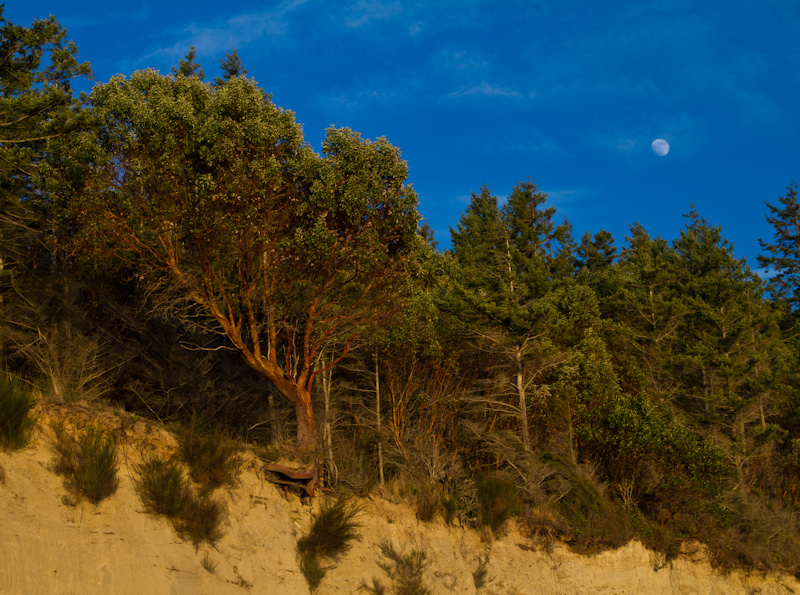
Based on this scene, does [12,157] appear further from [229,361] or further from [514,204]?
[514,204]

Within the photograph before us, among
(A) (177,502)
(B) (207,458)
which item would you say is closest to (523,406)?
(B) (207,458)

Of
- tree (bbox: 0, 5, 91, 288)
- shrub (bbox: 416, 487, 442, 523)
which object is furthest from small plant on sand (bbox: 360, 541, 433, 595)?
tree (bbox: 0, 5, 91, 288)

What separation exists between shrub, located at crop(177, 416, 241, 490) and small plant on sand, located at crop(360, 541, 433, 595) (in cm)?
488

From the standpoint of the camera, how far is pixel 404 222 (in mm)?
20734

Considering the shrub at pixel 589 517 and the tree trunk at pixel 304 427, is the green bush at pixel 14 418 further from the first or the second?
the shrub at pixel 589 517

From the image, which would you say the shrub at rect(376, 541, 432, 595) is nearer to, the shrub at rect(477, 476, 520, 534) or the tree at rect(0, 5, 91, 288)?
the shrub at rect(477, 476, 520, 534)

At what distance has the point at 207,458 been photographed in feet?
55.8

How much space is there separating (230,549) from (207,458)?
7.89 feet

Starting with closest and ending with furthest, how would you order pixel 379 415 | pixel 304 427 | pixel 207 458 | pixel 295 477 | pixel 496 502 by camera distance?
pixel 207 458 < pixel 295 477 < pixel 304 427 < pixel 496 502 < pixel 379 415

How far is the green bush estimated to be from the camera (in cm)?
1398

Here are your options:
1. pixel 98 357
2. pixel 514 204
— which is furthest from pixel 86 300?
pixel 514 204

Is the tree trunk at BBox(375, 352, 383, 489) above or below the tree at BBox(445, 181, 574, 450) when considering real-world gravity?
below

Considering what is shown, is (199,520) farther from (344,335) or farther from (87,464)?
(344,335)

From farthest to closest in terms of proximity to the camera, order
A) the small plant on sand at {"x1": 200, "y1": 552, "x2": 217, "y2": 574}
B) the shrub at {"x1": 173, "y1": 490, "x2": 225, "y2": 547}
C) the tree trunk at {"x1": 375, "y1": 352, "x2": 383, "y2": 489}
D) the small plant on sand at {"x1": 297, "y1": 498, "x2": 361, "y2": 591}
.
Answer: the tree trunk at {"x1": 375, "y1": 352, "x2": 383, "y2": 489} → the small plant on sand at {"x1": 297, "y1": 498, "x2": 361, "y2": 591} → the shrub at {"x1": 173, "y1": 490, "x2": 225, "y2": 547} → the small plant on sand at {"x1": 200, "y1": 552, "x2": 217, "y2": 574}
